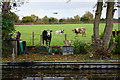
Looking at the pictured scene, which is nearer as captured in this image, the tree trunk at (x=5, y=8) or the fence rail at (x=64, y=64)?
the fence rail at (x=64, y=64)

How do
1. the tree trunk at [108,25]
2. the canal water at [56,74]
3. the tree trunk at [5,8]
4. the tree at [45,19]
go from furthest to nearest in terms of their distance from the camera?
the tree at [45,19]
the tree trunk at [108,25]
the tree trunk at [5,8]
the canal water at [56,74]

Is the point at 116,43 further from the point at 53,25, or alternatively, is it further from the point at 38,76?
the point at 53,25

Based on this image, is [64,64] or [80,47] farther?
[80,47]

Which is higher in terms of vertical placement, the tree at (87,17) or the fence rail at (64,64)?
the tree at (87,17)

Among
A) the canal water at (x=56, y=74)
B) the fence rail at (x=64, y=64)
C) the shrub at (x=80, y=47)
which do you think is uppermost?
the shrub at (x=80, y=47)

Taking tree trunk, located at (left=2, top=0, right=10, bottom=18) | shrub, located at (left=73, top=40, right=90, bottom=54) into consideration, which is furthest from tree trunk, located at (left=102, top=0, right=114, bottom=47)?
tree trunk, located at (left=2, top=0, right=10, bottom=18)

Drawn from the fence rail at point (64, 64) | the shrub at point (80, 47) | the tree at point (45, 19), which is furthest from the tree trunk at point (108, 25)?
the tree at point (45, 19)

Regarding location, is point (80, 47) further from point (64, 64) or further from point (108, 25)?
point (64, 64)

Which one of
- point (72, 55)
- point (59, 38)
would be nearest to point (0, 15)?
point (72, 55)

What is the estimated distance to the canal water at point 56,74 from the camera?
8.76m

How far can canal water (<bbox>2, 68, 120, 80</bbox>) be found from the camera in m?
8.76

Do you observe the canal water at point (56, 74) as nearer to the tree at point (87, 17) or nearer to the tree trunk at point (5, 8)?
the tree trunk at point (5, 8)

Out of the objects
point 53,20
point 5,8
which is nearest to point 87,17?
point 53,20

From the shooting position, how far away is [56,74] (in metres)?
9.53
